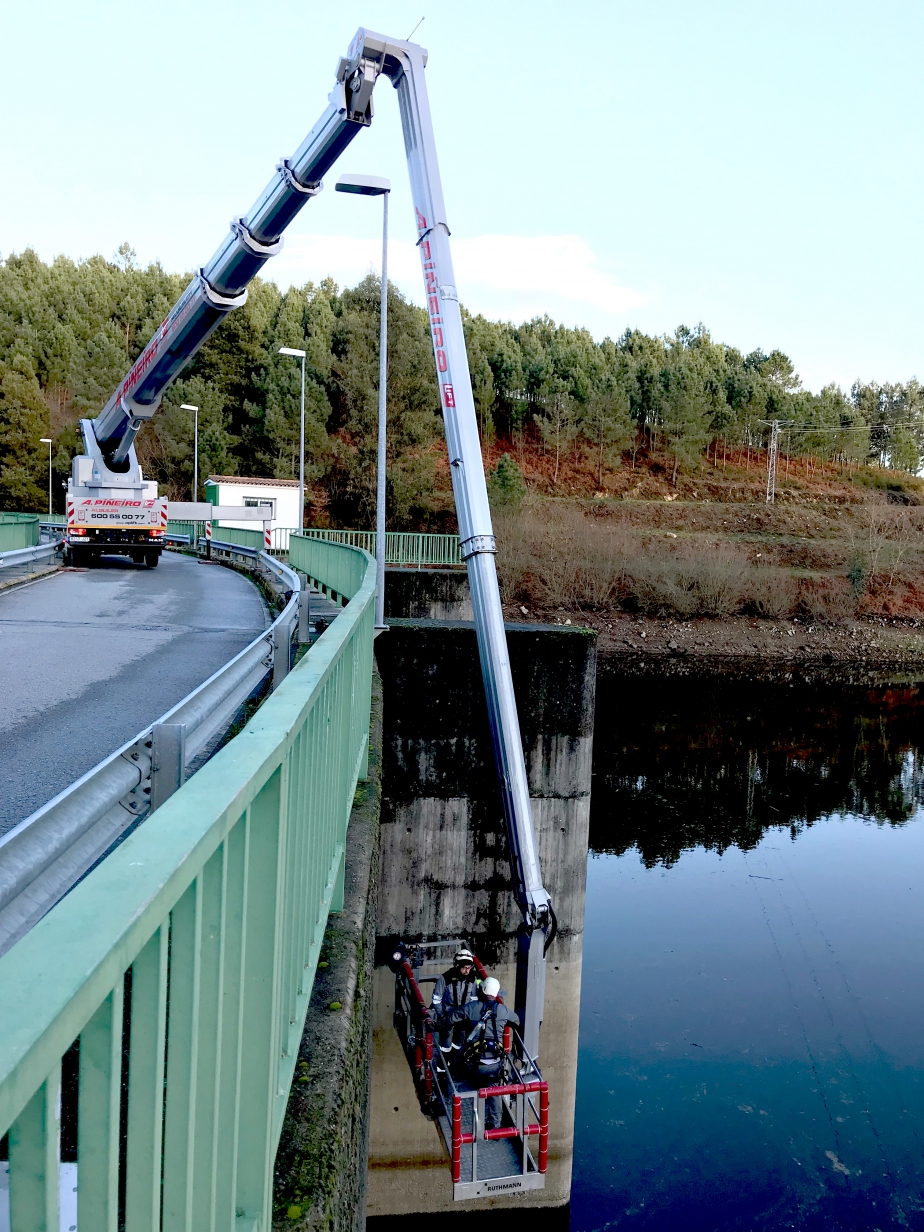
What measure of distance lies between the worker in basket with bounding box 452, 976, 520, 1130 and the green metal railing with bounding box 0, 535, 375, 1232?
23.9 feet

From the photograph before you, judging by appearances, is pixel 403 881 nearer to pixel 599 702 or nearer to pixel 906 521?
pixel 599 702

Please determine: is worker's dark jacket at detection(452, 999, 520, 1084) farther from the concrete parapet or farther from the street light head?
the street light head

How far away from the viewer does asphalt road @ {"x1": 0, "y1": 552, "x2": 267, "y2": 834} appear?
6.53 metres

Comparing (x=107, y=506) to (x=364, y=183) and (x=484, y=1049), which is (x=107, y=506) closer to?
(x=364, y=183)

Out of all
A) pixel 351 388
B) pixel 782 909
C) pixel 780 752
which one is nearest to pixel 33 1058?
pixel 782 909

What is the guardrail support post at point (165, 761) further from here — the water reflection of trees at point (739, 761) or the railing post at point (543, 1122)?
the water reflection of trees at point (739, 761)

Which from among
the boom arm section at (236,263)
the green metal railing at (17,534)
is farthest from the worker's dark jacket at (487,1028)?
the green metal railing at (17,534)

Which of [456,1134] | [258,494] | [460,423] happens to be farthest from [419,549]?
[456,1134]

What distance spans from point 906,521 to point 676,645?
106ft

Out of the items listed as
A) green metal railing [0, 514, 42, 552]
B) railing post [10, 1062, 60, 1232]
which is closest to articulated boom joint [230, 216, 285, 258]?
green metal railing [0, 514, 42, 552]

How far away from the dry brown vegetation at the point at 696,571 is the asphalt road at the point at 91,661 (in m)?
32.0

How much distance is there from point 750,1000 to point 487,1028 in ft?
28.2

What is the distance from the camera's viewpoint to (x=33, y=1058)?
87 centimetres

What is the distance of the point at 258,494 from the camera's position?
172ft
